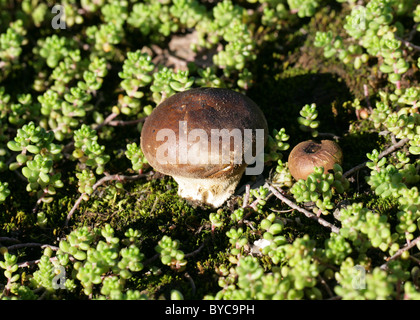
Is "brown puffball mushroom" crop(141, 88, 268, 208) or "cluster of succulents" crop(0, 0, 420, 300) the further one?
"brown puffball mushroom" crop(141, 88, 268, 208)

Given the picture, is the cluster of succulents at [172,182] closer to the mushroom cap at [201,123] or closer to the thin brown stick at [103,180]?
the thin brown stick at [103,180]

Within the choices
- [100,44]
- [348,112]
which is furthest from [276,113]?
[100,44]

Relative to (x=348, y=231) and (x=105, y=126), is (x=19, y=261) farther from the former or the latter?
(x=348, y=231)

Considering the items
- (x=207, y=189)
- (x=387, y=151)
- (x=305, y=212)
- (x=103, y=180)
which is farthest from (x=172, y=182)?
(x=387, y=151)

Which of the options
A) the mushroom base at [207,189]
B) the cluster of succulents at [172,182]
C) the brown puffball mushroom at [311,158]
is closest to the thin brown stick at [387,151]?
the cluster of succulents at [172,182]
